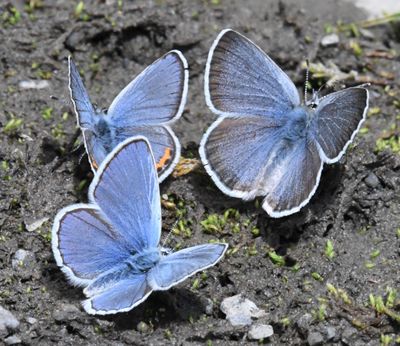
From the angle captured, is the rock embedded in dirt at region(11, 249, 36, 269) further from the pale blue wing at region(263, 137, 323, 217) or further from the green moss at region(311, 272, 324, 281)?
the green moss at region(311, 272, 324, 281)

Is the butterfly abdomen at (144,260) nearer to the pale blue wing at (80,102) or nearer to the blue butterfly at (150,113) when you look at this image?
the blue butterfly at (150,113)

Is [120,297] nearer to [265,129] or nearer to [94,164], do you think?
[94,164]

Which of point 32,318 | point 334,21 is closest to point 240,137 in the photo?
point 32,318

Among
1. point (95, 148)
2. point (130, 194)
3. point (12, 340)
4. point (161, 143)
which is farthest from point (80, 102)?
point (12, 340)

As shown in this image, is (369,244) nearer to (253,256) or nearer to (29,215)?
(253,256)

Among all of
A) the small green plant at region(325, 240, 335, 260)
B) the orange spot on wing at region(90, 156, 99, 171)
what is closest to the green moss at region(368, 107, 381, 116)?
the small green plant at region(325, 240, 335, 260)
